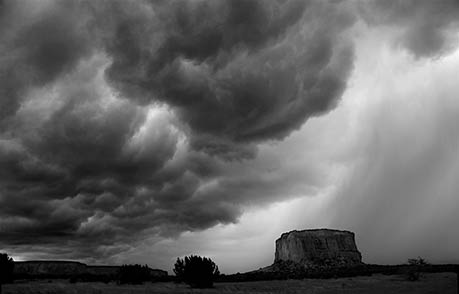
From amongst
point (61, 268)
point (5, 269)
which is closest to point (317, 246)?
point (61, 268)

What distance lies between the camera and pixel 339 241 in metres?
145

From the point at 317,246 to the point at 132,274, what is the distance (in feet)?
360

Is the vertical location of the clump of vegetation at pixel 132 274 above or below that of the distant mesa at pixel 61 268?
below

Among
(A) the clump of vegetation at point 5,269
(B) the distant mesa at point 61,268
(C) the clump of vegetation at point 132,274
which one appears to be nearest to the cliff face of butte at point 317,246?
(B) the distant mesa at point 61,268

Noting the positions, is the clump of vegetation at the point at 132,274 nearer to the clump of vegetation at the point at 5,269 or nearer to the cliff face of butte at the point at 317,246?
the clump of vegetation at the point at 5,269

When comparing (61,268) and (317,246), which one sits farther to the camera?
→ (317,246)

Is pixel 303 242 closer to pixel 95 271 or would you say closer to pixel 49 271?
pixel 95 271

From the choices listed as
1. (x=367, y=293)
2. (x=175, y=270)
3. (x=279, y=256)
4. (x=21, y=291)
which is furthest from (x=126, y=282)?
(x=279, y=256)

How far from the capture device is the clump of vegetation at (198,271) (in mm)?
36031

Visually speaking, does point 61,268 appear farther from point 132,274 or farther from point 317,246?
point 317,246

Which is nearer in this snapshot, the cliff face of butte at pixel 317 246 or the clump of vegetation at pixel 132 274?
the clump of vegetation at pixel 132 274

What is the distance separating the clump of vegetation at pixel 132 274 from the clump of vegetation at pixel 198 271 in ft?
19.1

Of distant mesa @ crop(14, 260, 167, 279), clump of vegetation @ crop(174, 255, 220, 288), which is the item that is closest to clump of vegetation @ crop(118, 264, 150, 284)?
clump of vegetation @ crop(174, 255, 220, 288)

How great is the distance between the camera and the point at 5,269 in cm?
3541
